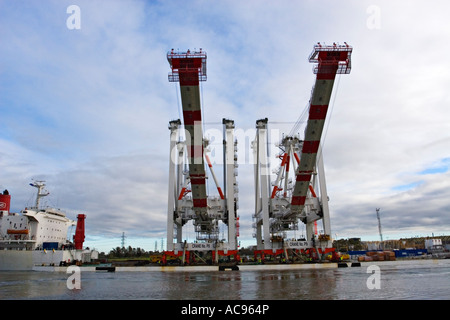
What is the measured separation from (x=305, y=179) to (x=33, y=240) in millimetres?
39765

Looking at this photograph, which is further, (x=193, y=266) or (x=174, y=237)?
(x=174, y=237)

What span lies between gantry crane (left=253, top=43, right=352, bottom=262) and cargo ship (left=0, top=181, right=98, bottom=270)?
2804 centimetres

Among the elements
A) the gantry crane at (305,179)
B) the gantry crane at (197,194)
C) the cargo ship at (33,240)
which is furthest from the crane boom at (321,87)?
the cargo ship at (33,240)

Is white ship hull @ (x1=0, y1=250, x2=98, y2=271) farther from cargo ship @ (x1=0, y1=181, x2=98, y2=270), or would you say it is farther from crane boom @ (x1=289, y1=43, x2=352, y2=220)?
crane boom @ (x1=289, y1=43, x2=352, y2=220)

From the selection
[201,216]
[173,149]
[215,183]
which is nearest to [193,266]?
[201,216]

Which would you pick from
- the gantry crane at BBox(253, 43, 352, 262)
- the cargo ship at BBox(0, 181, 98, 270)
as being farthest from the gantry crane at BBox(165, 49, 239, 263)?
the cargo ship at BBox(0, 181, 98, 270)

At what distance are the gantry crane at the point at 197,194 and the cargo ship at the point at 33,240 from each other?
17.3 metres

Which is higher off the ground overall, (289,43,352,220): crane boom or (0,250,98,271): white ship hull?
(289,43,352,220): crane boom

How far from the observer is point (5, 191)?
5256 cm

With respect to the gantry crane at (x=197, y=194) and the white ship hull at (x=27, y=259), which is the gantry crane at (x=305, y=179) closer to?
the gantry crane at (x=197, y=194)

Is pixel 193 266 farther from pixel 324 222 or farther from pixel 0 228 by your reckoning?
pixel 0 228

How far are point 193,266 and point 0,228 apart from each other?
3182cm

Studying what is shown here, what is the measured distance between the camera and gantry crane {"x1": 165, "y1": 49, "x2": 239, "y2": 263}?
29172 millimetres

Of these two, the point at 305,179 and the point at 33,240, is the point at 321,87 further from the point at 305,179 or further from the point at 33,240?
the point at 33,240
